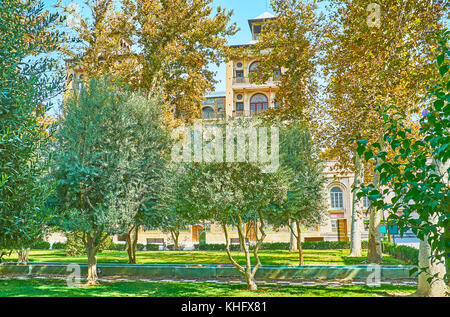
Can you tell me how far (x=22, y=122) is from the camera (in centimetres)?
627

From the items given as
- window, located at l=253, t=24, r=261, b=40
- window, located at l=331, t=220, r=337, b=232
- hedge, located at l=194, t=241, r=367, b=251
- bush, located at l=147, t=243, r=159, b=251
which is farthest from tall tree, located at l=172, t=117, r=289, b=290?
window, located at l=331, t=220, r=337, b=232

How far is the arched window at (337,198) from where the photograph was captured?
37875mm

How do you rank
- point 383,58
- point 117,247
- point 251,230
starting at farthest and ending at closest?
point 117,247 → point 251,230 → point 383,58

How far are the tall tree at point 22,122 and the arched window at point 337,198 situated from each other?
113 feet

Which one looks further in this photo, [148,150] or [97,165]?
[148,150]

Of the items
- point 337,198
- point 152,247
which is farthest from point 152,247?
point 337,198

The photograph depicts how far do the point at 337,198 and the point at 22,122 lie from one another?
35.5 meters

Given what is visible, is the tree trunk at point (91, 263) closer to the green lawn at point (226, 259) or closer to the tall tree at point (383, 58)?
the green lawn at point (226, 259)

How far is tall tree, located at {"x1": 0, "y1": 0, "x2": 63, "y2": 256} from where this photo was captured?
602 cm

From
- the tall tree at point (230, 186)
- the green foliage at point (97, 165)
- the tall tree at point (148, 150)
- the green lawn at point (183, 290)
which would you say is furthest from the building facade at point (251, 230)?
the green lawn at point (183, 290)

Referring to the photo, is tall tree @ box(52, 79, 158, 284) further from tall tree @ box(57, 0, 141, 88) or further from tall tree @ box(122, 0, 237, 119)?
tall tree @ box(122, 0, 237, 119)

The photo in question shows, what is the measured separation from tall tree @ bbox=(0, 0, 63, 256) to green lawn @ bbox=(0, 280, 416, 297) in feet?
18.5

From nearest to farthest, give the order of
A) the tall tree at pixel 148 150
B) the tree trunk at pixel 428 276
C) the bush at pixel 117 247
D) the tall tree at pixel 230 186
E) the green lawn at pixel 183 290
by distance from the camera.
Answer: the tree trunk at pixel 428 276 → the green lawn at pixel 183 290 → the tall tree at pixel 230 186 → the tall tree at pixel 148 150 → the bush at pixel 117 247

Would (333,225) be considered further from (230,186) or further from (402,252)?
(230,186)
